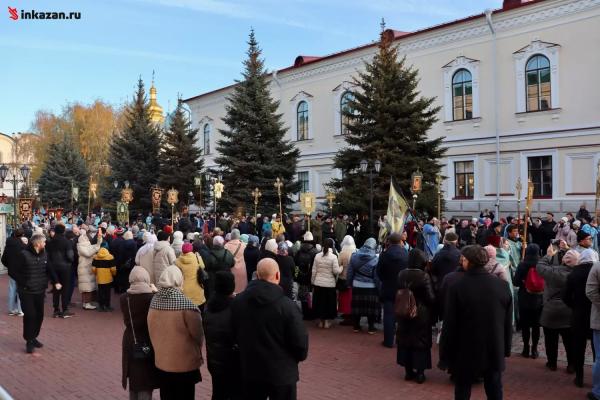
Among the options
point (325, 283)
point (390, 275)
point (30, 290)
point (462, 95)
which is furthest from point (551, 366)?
point (462, 95)

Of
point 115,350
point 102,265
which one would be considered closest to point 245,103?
point 102,265

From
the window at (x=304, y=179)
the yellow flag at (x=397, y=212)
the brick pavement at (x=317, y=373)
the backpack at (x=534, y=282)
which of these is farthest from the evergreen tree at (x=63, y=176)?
the backpack at (x=534, y=282)

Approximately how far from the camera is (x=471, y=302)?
5320 mm

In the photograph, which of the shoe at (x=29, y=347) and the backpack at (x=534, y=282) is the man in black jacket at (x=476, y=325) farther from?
the shoe at (x=29, y=347)

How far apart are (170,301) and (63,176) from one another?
48.7 meters

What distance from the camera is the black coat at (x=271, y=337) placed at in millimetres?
4531

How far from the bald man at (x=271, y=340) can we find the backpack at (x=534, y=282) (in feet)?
16.0

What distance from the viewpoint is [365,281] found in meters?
10.0

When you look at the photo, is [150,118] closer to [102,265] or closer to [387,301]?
[102,265]

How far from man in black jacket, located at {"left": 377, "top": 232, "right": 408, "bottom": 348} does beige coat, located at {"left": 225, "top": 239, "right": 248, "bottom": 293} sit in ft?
9.03

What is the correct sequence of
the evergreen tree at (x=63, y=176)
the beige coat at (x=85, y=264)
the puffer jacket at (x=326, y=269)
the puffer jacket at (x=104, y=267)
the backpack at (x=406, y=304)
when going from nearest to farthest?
the backpack at (x=406, y=304) < the puffer jacket at (x=326, y=269) < the puffer jacket at (x=104, y=267) < the beige coat at (x=85, y=264) < the evergreen tree at (x=63, y=176)

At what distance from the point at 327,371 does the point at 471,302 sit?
316cm

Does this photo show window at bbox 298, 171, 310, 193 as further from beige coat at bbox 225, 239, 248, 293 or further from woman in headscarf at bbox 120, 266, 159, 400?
woman in headscarf at bbox 120, 266, 159, 400

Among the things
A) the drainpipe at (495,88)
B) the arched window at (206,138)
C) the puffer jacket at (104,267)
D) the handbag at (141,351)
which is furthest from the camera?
the arched window at (206,138)
